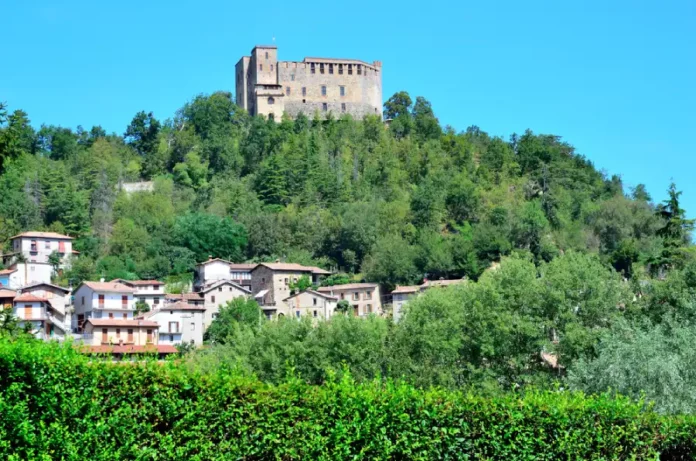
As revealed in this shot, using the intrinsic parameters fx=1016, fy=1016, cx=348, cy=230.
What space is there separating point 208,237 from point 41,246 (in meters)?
14.8

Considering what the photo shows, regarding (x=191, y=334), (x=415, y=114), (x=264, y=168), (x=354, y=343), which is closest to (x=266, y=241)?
(x=264, y=168)

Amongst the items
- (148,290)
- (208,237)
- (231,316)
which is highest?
(208,237)

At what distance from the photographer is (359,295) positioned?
283ft

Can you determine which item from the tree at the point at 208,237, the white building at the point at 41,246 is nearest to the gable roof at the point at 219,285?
the tree at the point at 208,237

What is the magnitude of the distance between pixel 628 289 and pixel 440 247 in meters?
50.7

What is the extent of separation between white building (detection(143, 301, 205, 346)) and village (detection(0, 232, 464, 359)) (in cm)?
7

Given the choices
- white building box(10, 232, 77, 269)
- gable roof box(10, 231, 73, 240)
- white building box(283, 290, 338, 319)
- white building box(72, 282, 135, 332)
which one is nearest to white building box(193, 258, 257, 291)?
white building box(283, 290, 338, 319)

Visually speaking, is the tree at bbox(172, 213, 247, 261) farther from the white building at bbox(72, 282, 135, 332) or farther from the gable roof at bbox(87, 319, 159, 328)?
the gable roof at bbox(87, 319, 159, 328)

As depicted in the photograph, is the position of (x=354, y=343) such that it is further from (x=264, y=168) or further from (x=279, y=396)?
(x=264, y=168)

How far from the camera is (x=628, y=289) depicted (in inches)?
1547

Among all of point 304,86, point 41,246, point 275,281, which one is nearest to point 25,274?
point 41,246

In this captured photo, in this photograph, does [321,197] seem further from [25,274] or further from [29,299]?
[29,299]

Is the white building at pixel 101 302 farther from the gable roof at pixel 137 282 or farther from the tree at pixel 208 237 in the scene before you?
the tree at pixel 208 237

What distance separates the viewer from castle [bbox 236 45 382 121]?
12431cm
